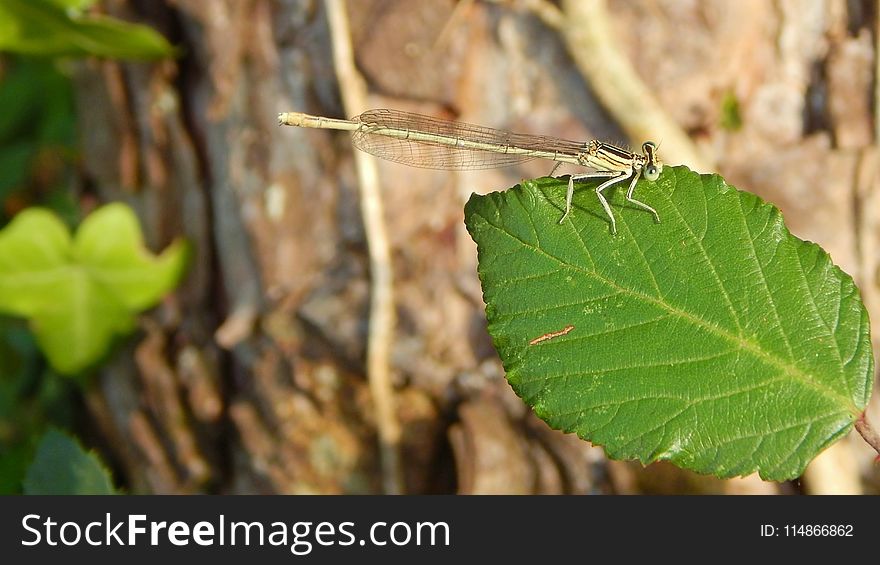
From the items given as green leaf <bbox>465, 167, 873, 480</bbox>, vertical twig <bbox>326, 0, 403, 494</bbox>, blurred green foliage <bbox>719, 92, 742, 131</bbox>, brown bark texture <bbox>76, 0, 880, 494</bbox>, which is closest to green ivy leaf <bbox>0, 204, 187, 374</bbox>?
brown bark texture <bbox>76, 0, 880, 494</bbox>

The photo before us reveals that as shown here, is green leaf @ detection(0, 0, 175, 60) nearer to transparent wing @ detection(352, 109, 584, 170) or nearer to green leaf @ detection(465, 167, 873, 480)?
transparent wing @ detection(352, 109, 584, 170)

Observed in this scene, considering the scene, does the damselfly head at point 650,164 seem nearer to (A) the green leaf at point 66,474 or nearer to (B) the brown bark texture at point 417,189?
(B) the brown bark texture at point 417,189

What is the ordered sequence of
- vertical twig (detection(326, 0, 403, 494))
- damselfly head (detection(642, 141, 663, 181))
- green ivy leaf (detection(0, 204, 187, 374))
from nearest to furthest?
damselfly head (detection(642, 141, 663, 181))
vertical twig (detection(326, 0, 403, 494))
green ivy leaf (detection(0, 204, 187, 374))

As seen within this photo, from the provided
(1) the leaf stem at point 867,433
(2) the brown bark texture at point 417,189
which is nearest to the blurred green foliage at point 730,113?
(2) the brown bark texture at point 417,189

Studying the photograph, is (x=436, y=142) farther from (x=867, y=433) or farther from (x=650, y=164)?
(x=867, y=433)

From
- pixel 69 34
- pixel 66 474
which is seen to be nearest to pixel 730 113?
pixel 66 474

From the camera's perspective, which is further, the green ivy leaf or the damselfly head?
the green ivy leaf
